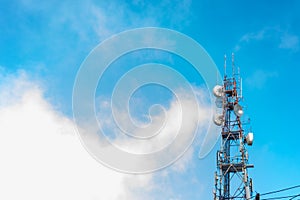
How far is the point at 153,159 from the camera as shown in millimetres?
20141

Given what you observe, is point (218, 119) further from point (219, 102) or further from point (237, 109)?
point (237, 109)

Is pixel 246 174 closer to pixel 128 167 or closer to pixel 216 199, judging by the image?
pixel 216 199

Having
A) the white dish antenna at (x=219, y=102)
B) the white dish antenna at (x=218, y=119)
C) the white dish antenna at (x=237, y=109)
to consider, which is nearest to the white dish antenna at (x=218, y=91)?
the white dish antenna at (x=219, y=102)

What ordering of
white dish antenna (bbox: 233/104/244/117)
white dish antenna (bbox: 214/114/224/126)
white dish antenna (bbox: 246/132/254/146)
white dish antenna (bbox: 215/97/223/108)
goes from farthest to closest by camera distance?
white dish antenna (bbox: 215/97/223/108), white dish antenna (bbox: 214/114/224/126), white dish antenna (bbox: 233/104/244/117), white dish antenna (bbox: 246/132/254/146)

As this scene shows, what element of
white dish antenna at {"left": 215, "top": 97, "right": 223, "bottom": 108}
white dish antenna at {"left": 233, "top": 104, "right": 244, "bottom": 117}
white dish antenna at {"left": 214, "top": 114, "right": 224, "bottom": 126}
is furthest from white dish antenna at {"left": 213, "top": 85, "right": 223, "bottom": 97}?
white dish antenna at {"left": 233, "top": 104, "right": 244, "bottom": 117}

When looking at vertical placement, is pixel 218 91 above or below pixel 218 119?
above

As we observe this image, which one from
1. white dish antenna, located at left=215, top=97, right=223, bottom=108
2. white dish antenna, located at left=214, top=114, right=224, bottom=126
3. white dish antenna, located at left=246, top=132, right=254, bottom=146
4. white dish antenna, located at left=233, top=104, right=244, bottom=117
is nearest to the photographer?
white dish antenna, located at left=246, top=132, right=254, bottom=146

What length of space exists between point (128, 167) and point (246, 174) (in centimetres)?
1137

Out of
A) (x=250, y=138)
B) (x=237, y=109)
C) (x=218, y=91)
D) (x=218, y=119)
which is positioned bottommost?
(x=250, y=138)

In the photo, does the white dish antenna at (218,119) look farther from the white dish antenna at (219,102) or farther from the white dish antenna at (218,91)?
the white dish antenna at (218,91)

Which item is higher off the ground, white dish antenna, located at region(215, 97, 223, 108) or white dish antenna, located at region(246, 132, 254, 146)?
white dish antenna, located at region(215, 97, 223, 108)

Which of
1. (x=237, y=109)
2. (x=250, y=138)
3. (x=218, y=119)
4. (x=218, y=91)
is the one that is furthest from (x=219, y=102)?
(x=250, y=138)

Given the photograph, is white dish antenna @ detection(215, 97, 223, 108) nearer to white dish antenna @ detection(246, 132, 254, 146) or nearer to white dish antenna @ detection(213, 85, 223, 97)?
white dish antenna @ detection(213, 85, 223, 97)

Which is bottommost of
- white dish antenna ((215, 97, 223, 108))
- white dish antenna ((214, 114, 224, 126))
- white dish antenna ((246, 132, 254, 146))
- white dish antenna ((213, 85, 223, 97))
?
white dish antenna ((246, 132, 254, 146))
